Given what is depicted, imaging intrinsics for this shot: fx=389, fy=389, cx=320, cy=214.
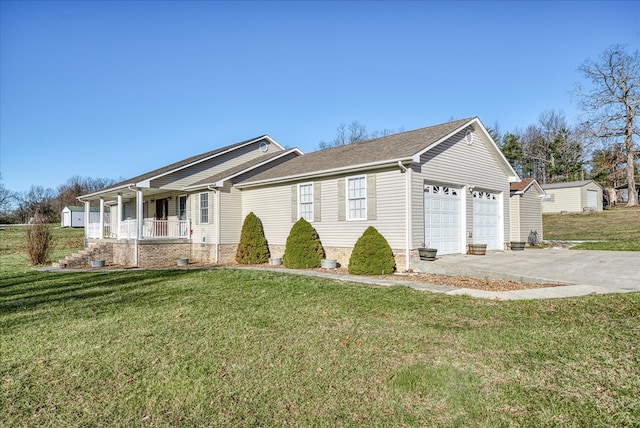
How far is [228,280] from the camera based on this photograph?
10.2 metres

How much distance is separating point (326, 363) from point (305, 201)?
33.3ft

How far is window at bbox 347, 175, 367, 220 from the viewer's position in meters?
12.3

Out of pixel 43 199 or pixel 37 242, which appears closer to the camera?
pixel 37 242

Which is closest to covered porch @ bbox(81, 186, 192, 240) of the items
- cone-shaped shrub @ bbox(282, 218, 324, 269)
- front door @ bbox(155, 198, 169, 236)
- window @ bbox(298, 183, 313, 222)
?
front door @ bbox(155, 198, 169, 236)

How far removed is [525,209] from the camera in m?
18.3

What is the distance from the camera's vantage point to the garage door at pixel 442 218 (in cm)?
1214

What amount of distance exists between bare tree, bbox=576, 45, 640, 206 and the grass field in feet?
112

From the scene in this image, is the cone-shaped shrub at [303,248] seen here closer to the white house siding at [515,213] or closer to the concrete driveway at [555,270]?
the concrete driveway at [555,270]

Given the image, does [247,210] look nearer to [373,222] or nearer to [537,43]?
[373,222]

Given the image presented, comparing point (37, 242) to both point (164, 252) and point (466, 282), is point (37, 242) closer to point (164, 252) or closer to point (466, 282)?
point (164, 252)

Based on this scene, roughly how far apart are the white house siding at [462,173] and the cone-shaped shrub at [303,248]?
346 cm

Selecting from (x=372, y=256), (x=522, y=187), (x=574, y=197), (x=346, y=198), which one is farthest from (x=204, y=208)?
(x=574, y=197)

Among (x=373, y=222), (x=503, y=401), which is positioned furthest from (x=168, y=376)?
(x=373, y=222)

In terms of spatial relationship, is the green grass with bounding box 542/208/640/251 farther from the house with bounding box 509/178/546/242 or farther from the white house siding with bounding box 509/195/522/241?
the white house siding with bounding box 509/195/522/241
